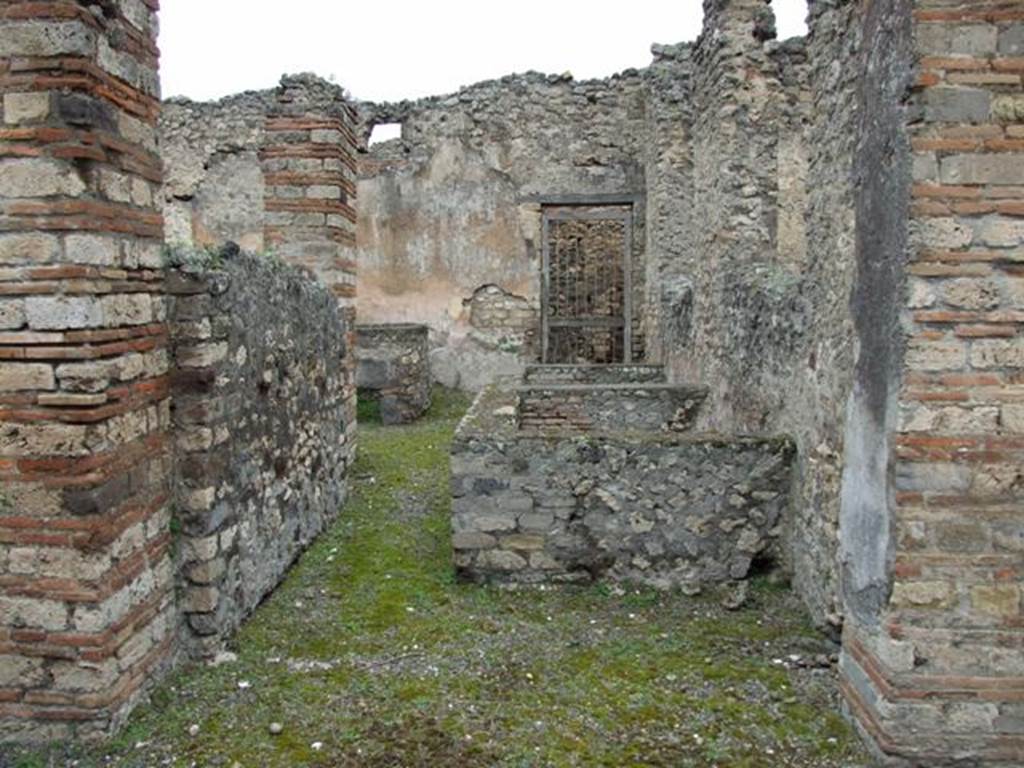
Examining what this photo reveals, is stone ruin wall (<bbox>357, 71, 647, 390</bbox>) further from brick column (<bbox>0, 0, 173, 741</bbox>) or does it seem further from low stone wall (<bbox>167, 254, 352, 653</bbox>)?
brick column (<bbox>0, 0, 173, 741</bbox>)

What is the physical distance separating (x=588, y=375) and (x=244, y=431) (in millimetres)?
5929

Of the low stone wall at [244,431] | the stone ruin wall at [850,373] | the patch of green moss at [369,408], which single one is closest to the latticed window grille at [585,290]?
the patch of green moss at [369,408]

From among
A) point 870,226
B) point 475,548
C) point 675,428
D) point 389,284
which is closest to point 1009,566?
point 870,226

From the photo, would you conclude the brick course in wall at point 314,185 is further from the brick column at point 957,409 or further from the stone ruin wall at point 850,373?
the brick column at point 957,409

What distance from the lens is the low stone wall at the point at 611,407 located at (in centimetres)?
831

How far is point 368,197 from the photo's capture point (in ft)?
44.9

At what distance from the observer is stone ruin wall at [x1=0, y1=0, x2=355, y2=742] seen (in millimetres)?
3232

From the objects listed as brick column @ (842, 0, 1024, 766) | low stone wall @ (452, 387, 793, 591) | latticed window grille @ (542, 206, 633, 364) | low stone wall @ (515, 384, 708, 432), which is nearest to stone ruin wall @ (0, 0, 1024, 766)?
brick column @ (842, 0, 1024, 766)

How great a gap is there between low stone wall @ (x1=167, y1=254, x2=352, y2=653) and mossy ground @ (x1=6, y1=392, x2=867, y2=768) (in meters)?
0.30

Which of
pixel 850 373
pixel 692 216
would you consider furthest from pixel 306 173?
pixel 692 216

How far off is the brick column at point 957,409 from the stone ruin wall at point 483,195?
10.2 meters

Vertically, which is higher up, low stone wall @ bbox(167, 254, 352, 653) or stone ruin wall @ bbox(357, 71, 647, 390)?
stone ruin wall @ bbox(357, 71, 647, 390)

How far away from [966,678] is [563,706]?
5.53 ft

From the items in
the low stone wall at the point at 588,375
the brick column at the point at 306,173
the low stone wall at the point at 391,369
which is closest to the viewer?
the brick column at the point at 306,173
